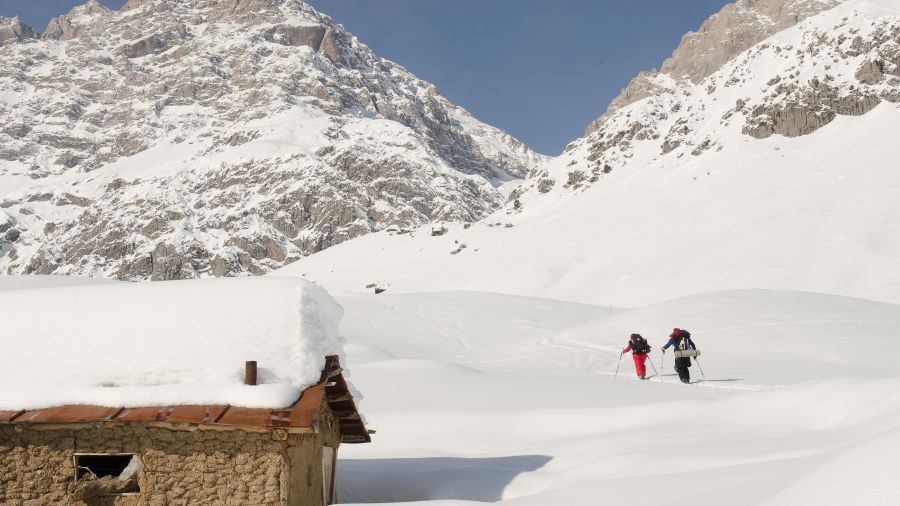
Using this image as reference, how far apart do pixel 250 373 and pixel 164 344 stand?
51.9 inches

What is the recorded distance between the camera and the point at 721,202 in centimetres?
5412

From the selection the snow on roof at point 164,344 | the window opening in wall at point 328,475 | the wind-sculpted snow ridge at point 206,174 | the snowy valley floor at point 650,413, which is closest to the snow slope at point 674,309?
the snowy valley floor at point 650,413

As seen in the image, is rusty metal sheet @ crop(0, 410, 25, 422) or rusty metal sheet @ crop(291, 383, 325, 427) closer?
rusty metal sheet @ crop(291, 383, 325, 427)

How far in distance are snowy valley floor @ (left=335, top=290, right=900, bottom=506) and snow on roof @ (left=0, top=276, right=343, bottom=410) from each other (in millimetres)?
2540

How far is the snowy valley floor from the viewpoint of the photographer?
7.06 meters

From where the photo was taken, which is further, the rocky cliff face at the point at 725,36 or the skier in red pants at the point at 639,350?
the rocky cliff face at the point at 725,36

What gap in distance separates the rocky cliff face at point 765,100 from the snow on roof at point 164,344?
211 ft

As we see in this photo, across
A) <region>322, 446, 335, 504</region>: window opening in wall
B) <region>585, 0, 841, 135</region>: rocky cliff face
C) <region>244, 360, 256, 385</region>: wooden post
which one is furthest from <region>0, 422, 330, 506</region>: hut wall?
<region>585, 0, 841, 135</region>: rocky cliff face

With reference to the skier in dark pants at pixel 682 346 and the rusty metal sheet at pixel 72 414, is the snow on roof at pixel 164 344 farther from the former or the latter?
the skier in dark pants at pixel 682 346

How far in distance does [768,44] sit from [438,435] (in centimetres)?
8410

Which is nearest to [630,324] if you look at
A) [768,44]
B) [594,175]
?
[594,175]

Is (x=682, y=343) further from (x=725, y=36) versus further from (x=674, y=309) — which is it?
(x=725, y=36)

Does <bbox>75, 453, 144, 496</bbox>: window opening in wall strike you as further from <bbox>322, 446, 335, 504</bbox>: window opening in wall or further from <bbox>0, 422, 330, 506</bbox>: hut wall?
<bbox>322, 446, 335, 504</bbox>: window opening in wall

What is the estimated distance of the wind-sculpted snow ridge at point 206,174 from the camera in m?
134
